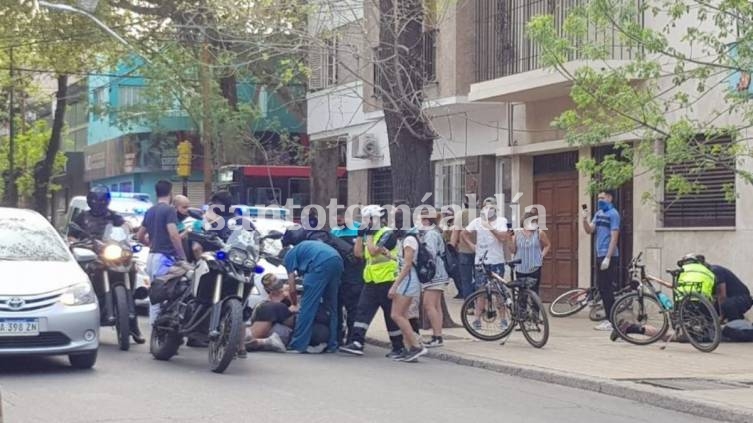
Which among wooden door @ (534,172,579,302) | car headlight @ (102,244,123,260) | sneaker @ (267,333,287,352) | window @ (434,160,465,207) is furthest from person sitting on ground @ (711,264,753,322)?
window @ (434,160,465,207)

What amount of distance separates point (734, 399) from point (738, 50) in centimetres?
327

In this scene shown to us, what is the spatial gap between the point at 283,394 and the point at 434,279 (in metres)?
4.43

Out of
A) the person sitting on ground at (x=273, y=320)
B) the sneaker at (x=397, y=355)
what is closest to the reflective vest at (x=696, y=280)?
the sneaker at (x=397, y=355)

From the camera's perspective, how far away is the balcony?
1956cm

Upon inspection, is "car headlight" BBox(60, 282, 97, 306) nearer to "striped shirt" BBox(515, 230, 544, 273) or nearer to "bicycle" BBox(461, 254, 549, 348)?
"bicycle" BBox(461, 254, 549, 348)

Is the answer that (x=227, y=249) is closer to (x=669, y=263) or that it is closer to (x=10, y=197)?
(x=669, y=263)

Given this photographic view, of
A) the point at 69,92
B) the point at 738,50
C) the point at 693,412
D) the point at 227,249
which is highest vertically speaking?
the point at 69,92

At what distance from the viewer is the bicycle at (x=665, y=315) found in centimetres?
1420

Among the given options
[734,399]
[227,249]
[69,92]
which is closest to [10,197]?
[69,92]

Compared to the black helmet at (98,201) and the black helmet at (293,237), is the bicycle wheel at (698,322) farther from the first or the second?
the black helmet at (98,201)

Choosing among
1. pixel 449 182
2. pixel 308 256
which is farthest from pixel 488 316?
pixel 449 182

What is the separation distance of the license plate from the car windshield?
1011 mm

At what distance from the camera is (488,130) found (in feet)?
75.3

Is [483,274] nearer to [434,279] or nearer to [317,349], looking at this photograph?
[434,279]
